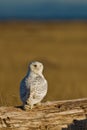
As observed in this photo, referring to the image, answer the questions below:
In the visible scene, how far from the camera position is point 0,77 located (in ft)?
53.2

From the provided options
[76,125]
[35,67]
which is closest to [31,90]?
[35,67]

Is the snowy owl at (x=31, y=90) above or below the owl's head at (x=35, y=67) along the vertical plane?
below

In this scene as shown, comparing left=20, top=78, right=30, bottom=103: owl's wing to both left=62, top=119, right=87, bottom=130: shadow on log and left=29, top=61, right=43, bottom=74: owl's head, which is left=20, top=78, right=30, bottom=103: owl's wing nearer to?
left=29, top=61, right=43, bottom=74: owl's head

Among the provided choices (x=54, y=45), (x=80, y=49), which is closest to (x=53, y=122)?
(x=80, y=49)

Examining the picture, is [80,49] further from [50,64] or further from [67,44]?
[50,64]

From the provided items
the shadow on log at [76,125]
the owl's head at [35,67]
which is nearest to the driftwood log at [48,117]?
the shadow on log at [76,125]

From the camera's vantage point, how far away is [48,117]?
7.46 metres

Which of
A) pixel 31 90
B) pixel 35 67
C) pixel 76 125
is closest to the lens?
pixel 31 90

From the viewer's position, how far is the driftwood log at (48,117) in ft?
24.1

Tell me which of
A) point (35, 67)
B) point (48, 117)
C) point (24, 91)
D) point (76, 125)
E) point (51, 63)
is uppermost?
point (51, 63)

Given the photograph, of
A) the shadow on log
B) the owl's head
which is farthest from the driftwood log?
the owl's head

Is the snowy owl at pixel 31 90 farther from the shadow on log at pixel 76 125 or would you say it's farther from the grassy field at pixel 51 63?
the grassy field at pixel 51 63

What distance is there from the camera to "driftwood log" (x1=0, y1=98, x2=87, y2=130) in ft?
24.1

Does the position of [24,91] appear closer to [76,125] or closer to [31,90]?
[31,90]
